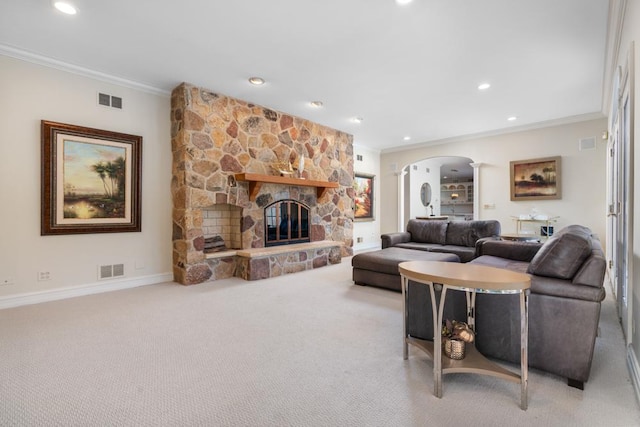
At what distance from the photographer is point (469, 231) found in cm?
532

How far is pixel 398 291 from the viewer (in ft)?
13.0

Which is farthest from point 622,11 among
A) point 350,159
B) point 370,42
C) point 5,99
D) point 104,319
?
point 5,99

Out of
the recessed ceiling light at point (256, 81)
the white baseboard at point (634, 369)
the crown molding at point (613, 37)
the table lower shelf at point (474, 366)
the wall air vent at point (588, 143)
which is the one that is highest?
the recessed ceiling light at point (256, 81)

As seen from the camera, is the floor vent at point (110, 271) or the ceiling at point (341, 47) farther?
the floor vent at point (110, 271)

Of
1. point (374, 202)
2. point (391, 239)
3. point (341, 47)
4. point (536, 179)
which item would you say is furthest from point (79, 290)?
point (536, 179)

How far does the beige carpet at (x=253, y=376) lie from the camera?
63.6 inches

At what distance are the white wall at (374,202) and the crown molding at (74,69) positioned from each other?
490 cm

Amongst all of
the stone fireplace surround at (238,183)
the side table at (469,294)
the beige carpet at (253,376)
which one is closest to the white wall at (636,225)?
the beige carpet at (253,376)

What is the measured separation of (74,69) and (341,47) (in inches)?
127

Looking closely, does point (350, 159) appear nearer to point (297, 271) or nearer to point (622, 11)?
point (297, 271)

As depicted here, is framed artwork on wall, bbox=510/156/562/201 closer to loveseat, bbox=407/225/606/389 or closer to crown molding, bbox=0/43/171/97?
loveseat, bbox=407/225/606/389

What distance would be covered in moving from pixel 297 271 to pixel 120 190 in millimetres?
2844

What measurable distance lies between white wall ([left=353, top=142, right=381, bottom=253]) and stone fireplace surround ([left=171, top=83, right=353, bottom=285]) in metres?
1.94

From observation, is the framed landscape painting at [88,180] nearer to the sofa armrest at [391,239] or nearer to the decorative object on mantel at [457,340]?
the sofa armrest at [391,239]
